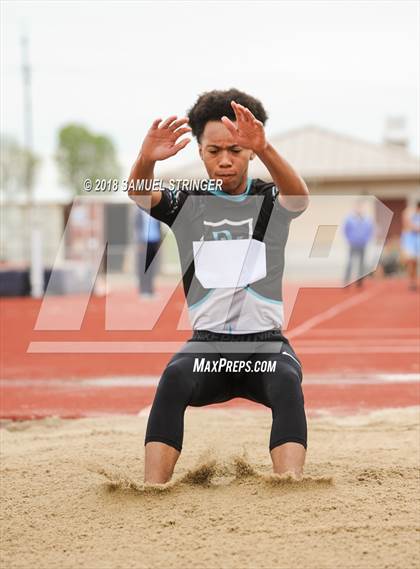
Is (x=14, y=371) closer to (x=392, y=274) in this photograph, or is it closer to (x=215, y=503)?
(x=215, y=503)

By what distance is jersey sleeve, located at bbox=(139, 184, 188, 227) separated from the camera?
11.0 feet

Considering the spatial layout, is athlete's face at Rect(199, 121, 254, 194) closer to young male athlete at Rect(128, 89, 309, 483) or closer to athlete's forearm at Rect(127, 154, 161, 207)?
young male athlete at Rect(128, 89, 309, 483)

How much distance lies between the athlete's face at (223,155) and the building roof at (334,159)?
21102mm

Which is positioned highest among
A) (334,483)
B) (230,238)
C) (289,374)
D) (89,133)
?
(230,238)

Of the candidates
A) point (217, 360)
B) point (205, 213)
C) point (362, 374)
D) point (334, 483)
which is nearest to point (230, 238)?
point (205, 213)

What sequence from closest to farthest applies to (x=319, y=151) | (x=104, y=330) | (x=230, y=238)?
(x=230, y=238), (x=104, y=330), (x=319, y=151)

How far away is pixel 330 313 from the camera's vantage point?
11.8m

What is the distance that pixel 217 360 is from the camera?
10.8ft

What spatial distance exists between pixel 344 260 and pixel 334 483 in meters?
20.5

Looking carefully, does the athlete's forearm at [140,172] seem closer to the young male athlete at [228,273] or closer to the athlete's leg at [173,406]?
the young male athlete at [228,273]

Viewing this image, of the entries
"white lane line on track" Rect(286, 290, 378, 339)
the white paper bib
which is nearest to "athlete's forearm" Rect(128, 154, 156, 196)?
the white paper bib

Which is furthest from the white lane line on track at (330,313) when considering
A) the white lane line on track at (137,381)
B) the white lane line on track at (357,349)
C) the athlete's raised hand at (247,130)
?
the athlete's raised hand at (247,130)

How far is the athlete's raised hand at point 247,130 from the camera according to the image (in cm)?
299

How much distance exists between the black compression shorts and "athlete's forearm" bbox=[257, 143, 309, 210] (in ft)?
1.82
